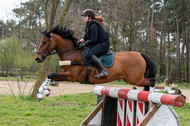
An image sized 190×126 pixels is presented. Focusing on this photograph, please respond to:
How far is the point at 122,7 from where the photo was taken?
19203 millimetres

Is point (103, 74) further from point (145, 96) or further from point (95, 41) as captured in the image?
point (145, 96)

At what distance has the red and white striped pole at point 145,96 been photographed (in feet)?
12.8

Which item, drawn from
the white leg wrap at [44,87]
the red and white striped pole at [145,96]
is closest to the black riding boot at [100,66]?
the red and white striped pole at [145,96]

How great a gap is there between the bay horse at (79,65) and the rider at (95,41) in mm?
184

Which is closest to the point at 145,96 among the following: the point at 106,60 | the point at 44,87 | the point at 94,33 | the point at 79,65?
the point at 106,60

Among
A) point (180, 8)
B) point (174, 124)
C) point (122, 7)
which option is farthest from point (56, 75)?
point (180, 8)

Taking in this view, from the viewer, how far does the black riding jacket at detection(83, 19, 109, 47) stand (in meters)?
5.17

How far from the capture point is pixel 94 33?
5.16m

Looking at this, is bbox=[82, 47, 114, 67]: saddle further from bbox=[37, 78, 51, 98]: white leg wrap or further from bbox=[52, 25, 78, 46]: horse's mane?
bbox=[37, 78, 51, 98]: white leg wrap

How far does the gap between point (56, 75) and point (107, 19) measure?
15997 mm

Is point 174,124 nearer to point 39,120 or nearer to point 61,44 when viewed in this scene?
point 61,44

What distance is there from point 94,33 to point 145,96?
1.68 m

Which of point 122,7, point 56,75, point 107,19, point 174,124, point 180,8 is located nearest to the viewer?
point 174,124

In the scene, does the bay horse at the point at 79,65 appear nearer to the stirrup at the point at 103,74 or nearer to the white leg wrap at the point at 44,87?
the white leg wrap at the point at 44,87
